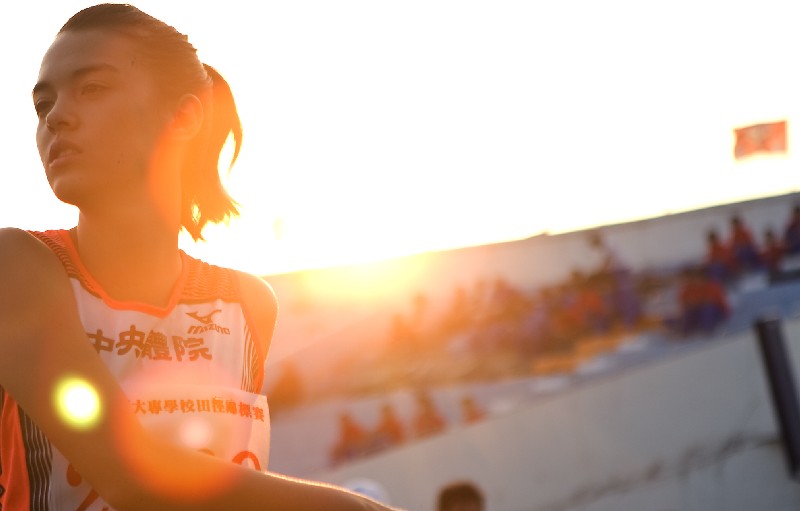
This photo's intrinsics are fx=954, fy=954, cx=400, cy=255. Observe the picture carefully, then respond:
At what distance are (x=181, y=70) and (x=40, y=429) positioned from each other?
0.64 m

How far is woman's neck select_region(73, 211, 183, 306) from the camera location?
4.99 feet

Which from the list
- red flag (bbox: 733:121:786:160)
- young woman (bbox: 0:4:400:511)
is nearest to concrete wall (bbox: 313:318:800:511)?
red flag (bbox: 733:121:786:160)

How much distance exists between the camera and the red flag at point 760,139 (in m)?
20.7

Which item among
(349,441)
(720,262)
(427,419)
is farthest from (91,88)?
(720,262)

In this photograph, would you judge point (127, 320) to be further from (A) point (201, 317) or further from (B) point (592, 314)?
(B) point (592, 314)

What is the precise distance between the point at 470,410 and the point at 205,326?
12799 mm

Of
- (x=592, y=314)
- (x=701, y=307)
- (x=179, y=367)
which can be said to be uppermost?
(x=592, y=314)

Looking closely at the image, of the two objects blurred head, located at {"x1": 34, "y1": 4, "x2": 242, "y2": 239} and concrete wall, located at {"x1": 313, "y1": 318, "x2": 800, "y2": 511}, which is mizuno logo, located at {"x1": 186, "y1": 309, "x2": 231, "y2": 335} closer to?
blurred head, located at {"x1": 34, "y1": 4, "x2": 242, "y2": 239}

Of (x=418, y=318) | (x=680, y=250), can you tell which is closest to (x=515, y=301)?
(x=418, y=318)

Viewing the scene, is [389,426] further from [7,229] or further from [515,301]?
[7,229]

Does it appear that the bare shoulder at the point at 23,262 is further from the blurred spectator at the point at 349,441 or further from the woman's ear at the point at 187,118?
the blurred spectator at the point at 349,441

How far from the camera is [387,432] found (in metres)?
14.2

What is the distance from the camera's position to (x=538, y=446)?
41.2ft

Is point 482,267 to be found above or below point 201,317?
above
